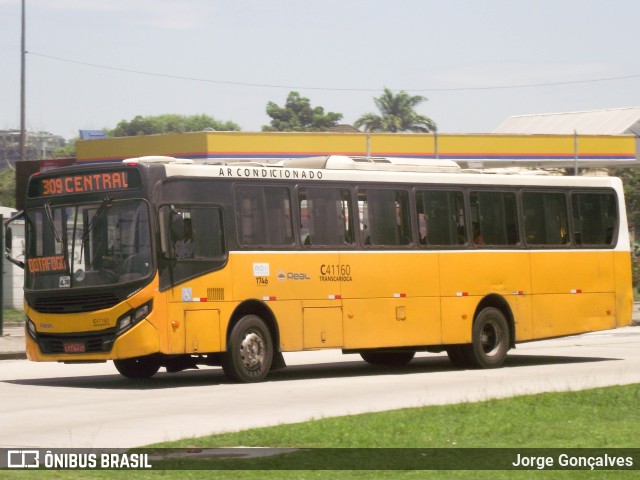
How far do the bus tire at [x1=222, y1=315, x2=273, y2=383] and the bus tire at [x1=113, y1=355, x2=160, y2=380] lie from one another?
4.63 ft

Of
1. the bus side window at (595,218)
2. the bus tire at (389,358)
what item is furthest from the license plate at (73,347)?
the bus side window at (595,218)

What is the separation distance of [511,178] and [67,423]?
38.2 ft

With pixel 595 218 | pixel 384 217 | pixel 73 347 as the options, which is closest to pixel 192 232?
pixel 73 347

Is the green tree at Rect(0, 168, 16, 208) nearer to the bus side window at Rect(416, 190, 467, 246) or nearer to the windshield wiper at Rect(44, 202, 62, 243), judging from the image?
the bus side window at Rect(416, 190, 467, 246)

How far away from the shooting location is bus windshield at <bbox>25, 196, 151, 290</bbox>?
728 inches

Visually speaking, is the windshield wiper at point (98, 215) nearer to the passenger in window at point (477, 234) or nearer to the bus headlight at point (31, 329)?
the bus headlight at point (31, 329)

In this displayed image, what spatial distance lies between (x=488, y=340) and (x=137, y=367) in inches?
238

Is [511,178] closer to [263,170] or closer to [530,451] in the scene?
[263,170]

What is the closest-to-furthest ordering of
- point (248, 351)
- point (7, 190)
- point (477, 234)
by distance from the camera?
point (248, 351) → point (477, 234) → point (7, 190)

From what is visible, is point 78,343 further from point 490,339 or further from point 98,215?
point 490,339

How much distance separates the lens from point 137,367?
67.1ft

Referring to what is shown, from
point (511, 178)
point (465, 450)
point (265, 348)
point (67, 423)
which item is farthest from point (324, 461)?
point (511, 178)

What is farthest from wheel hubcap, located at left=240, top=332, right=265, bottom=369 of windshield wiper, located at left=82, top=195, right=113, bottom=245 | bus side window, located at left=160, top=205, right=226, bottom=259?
windshield wiper, located at left=82, top=195, right=113, bottom=245

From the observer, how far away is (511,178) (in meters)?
23.7
